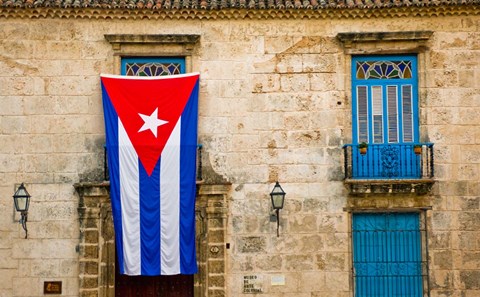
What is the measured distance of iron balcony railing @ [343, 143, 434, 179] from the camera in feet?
52.4

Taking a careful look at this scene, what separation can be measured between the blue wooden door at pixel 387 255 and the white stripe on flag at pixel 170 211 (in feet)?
12.3

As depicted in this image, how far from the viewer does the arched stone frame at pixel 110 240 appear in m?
15.7

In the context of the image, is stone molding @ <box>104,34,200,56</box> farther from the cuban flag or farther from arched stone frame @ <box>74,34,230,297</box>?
arched stone frame @ <box>74,34,230,297</box>

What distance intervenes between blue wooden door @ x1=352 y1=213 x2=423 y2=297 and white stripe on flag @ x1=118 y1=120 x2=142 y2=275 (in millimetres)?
4532

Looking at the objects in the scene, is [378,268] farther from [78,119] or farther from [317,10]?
[78,119]

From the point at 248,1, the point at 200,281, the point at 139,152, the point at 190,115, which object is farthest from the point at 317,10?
the point at 200,281

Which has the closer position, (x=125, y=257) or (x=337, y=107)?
(x=125, y=257)

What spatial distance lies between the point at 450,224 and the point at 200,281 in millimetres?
5328

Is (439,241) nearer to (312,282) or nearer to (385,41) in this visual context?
(312,282)

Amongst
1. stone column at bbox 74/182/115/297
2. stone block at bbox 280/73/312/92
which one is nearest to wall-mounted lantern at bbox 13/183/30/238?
stone column at bbox 74/182/115/297

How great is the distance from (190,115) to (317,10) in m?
3.51

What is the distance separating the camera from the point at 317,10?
1620cm

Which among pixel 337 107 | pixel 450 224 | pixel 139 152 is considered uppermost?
Answer: pixel 337 107

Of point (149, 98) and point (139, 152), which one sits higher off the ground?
point (149, 98)
